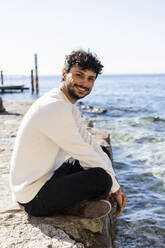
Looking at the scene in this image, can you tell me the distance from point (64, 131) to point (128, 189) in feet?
9.90

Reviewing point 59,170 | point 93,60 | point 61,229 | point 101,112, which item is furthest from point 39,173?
point 101,112

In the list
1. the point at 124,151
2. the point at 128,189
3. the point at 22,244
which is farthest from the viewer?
the point at 124,151

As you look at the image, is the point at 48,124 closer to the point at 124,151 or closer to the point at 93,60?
the point at 93,60

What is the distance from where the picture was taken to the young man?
227 cm

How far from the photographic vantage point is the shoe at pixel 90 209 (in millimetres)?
2434

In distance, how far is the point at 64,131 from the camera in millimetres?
2268

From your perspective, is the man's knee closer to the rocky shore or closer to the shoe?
the shoe

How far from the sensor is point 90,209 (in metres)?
2.50

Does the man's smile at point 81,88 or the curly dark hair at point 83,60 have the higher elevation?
the curly dark hair at point 83,60

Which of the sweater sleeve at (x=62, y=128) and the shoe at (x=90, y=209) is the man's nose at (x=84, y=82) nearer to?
the sweater sleeve at (x=62, y=128)

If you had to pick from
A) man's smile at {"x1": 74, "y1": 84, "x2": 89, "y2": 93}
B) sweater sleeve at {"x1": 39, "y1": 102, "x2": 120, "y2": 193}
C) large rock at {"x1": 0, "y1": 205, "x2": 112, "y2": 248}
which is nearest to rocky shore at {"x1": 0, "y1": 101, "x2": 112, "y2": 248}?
large rock at {"x1": 0, "y1": 205, "x2": 112, "y2": 248}

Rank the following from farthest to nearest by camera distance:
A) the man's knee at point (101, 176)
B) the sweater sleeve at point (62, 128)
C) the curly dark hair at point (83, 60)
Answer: the curly dark hair at point (83, 60) → the man's knee at point (101, 176) → the sweater sleeve at point (62, 128)

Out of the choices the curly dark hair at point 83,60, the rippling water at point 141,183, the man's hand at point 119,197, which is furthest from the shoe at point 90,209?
the curly dark hair at point 83,60

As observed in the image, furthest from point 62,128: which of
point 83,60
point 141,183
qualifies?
point 141,183
